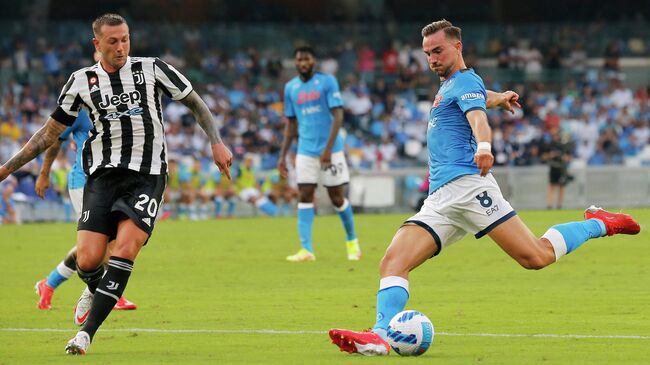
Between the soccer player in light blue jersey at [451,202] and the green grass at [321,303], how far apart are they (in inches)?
23.5

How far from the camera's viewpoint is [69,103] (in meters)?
8.60

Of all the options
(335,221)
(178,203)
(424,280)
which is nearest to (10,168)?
(424,280)

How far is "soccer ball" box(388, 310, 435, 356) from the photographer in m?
7.92

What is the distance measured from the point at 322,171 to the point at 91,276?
7137 millimetres

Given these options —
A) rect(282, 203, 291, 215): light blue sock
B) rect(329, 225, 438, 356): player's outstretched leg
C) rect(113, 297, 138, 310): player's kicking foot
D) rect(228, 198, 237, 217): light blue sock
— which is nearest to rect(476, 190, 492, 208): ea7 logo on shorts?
rect(329, 225, 438, 356): player's outstretched leg

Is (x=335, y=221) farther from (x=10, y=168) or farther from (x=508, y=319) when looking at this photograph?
(x=10, y=168)

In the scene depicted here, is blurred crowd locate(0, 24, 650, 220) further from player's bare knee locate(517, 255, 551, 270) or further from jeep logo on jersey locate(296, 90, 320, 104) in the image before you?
player's bare knee locate(517, 255, 551, 270)

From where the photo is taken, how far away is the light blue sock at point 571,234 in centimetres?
862

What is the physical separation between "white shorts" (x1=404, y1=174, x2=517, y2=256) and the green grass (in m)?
0.81

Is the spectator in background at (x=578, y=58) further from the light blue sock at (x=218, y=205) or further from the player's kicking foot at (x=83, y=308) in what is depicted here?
the player's kicking foot at (x=83, y=308)

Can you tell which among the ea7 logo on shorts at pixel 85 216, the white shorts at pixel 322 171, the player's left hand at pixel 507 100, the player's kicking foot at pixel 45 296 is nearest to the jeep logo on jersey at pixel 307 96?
the white shorts at pixel 322 171

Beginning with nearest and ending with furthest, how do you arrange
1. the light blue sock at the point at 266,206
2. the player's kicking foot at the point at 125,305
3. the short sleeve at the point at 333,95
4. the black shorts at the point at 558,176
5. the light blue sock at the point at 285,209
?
the player's kicking foot at the point at 125,305 < the short sleeve at the point at 333,95 < the light blue sock at the point at 266,206 < the light blue sock at the point at 285,209 < the black shorts at the point at 558,176

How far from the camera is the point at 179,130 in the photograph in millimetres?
33750

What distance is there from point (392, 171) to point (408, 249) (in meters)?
23.0
